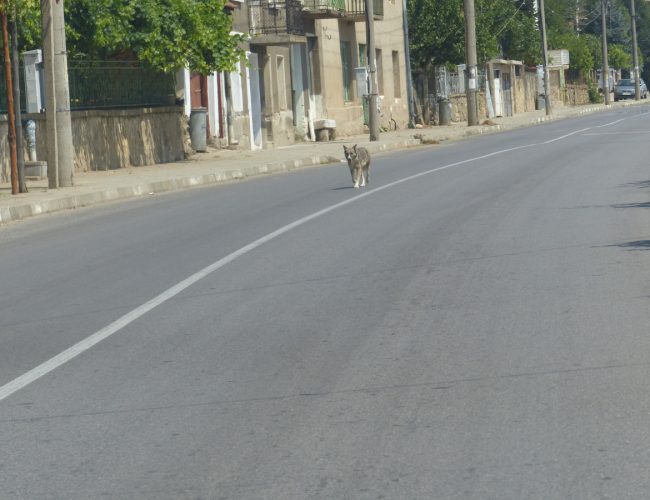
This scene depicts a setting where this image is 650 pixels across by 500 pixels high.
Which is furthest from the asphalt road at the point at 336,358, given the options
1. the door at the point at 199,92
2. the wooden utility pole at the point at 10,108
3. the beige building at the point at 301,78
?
the door at the point at 199,92

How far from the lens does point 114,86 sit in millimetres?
30812

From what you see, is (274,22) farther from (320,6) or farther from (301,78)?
(301,78)

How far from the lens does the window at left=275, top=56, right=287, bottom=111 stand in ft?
145

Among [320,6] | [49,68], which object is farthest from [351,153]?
[320,6]

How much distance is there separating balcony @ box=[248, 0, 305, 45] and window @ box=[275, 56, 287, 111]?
6.85 feet

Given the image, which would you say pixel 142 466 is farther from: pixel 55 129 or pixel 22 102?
pixel 22 102

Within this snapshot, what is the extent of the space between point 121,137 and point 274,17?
12.8m

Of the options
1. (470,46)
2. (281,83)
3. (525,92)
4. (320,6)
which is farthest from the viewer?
(525,92)

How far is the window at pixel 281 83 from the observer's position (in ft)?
145

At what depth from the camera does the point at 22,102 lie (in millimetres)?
27797

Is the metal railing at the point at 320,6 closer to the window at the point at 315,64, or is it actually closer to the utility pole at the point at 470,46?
the window at the point at 315,64

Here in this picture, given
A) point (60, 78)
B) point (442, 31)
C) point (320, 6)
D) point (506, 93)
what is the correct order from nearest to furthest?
point (60, 78) < point (320, 6) < point (442, 31) < point (506, 93)

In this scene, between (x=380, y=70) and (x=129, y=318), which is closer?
(x=129, y=318)

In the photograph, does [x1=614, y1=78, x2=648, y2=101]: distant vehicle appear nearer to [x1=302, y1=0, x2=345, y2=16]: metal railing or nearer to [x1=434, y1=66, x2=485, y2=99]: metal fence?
[x1=434, y1=66, x2=485, y2=99]: metal fence
